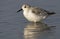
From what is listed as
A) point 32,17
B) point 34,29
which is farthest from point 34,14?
point 34,29

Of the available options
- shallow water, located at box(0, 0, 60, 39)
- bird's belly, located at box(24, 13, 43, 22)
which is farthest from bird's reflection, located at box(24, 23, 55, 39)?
bird's belly, located at box(24, 13, 43, 22)

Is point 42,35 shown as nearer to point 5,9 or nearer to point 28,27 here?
point 28,27

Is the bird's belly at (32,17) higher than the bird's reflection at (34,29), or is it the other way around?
the bird's belly at (32,17)

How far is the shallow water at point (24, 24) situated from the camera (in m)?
10.8

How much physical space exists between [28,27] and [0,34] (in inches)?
51.4

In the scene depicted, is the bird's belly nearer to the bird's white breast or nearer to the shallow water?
the bird's white breast

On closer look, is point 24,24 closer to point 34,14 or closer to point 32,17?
point 32,17

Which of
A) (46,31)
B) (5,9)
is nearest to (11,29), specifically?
(46,31)

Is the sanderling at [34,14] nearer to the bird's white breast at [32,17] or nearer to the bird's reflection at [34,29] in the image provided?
the bird's white breast at [32,17]

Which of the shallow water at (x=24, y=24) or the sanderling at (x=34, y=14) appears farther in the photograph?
the sanderling at (x=34, y=14)

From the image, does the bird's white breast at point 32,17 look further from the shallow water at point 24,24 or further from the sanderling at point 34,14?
the shallow water at point 24,24

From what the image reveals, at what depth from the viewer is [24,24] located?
40.1 feet

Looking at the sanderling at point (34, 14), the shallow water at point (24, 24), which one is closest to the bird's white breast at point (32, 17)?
the sanderling at point (34, 14)

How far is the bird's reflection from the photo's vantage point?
35.3ft
